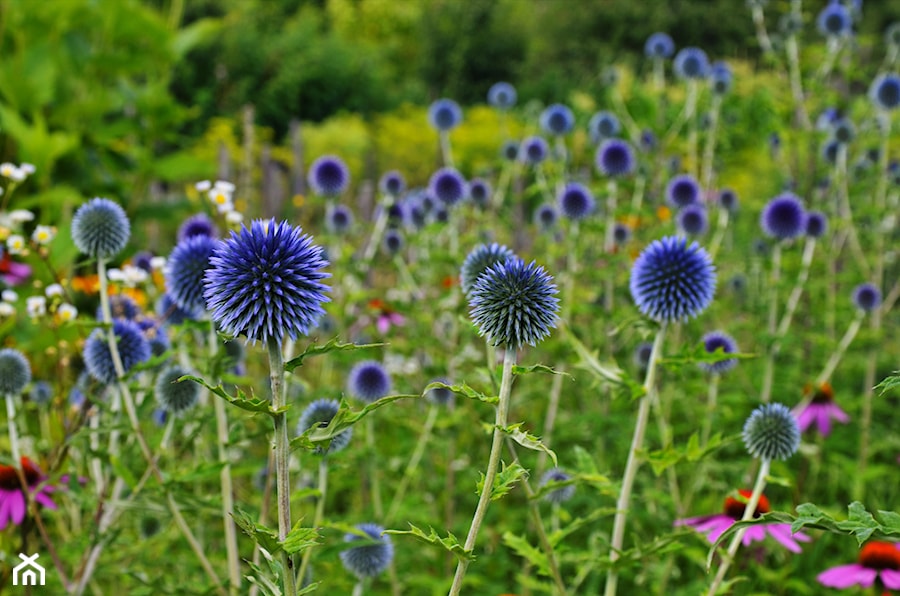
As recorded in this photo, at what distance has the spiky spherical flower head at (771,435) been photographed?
192 centimetres

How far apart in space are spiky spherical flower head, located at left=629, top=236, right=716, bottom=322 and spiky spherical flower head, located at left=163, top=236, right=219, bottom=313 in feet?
3.61

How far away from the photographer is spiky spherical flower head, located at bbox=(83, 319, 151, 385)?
216cm

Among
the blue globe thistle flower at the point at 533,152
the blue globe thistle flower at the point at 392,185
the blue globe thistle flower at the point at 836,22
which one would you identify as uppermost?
the blue globe thistle flower at the point at 836,22

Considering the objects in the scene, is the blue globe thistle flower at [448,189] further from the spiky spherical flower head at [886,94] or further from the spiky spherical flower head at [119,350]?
the spiky spherical flower head at [886,94]

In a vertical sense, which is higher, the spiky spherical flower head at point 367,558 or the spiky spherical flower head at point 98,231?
the spiky spherical flower head at point 98,231

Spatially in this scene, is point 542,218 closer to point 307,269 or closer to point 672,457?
point 672,457

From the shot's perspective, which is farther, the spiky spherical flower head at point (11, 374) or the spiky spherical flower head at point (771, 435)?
the spiky spherical flower head at point (11, 374)

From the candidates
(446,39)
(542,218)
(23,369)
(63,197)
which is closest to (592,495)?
(542,218)

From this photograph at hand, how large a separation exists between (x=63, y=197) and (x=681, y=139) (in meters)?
4.32

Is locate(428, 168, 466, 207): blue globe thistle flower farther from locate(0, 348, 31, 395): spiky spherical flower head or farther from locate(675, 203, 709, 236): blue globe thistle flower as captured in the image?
locate(0, 348, 31, 395): spiky spherical flower head

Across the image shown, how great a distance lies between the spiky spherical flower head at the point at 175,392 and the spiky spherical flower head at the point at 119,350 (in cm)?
9

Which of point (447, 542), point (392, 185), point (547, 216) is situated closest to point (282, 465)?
point (447, 542)

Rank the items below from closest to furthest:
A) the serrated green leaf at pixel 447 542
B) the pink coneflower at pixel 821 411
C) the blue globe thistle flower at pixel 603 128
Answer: the serrated green leaf at pixel 447 542 → the pink coneflower at pixel 821 411 → the blue globe thistle flower at pixel 603 128

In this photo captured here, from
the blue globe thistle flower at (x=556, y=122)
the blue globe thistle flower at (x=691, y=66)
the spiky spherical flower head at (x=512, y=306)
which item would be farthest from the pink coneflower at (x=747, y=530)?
the blue globe thistle flower at (x=691, y=66)
